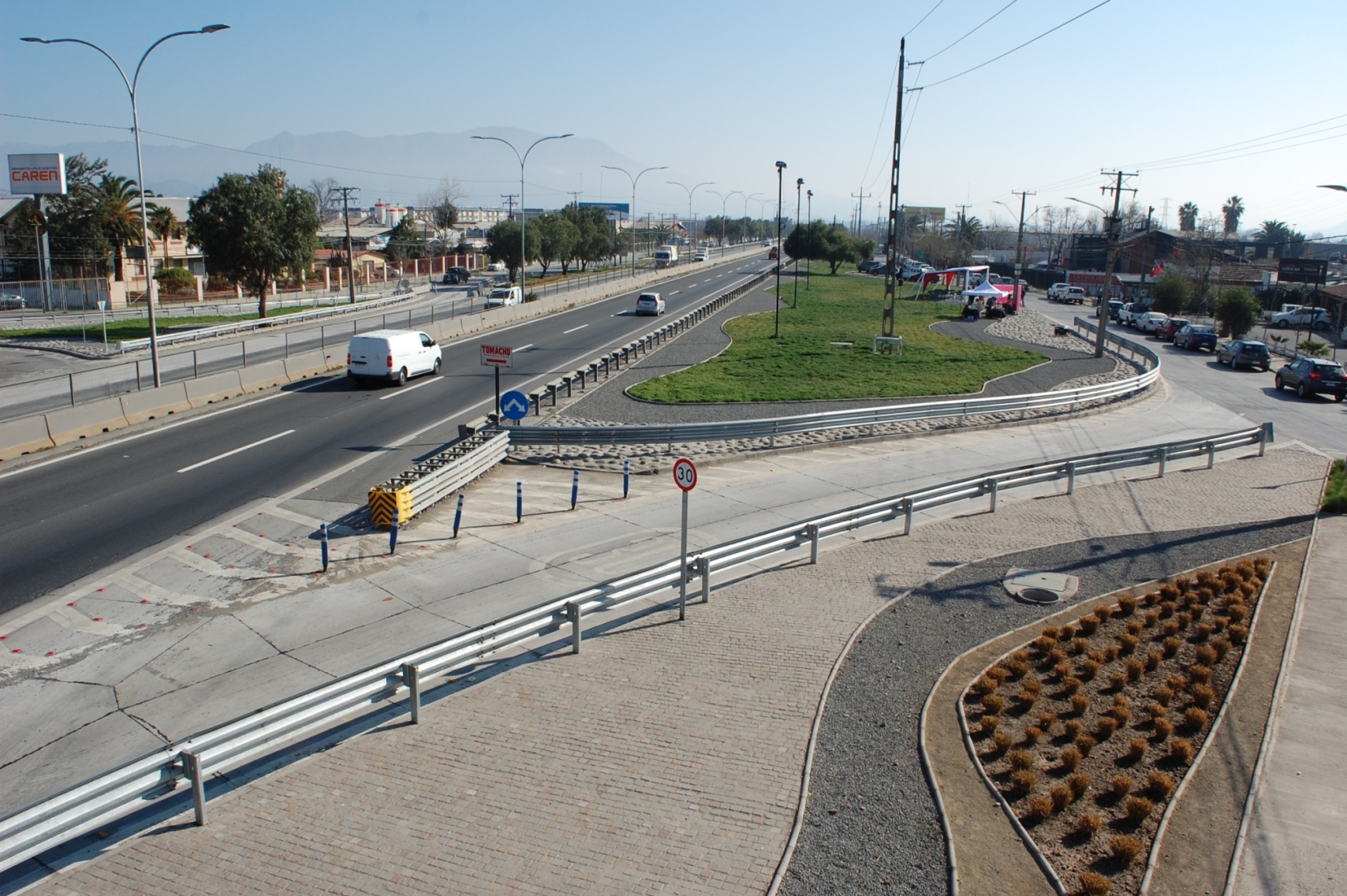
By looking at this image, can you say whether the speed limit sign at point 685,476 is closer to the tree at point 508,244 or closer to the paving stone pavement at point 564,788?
the paving stone pavement at point 564,788

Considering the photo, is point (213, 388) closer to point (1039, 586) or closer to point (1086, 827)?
point (1039, 586)

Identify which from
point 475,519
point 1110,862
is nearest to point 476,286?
point 475,519

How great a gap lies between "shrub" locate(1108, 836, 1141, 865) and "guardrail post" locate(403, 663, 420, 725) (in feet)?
20.5

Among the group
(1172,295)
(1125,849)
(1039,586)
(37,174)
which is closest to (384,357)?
(1039,586)

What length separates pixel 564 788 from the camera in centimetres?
834

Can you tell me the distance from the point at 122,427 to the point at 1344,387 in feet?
125

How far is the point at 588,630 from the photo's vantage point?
1213 centimetres

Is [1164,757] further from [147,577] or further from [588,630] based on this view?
[147,577]

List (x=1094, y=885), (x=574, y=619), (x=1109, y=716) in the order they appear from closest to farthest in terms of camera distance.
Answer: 1. (x=1094, y=885)
2. (x=1109, y=716)
3. (x=574, y=619)

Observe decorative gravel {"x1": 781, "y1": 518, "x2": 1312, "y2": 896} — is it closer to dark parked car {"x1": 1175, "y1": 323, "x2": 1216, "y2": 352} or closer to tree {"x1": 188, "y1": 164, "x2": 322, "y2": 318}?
dark parked car {"x1": 1175, "y1": 323, "x2": 1216, "y2": 352}

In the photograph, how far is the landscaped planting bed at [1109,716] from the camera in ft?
25.6

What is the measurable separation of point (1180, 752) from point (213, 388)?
1010 inches

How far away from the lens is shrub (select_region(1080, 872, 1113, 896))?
272 inches

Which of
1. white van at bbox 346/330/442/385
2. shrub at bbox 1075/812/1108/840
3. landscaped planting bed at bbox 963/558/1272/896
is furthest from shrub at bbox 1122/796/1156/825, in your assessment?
white van at bbox 346/330/442/385
